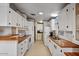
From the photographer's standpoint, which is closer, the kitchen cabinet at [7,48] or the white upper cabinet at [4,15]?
the kitchen cabinet at [7,48]

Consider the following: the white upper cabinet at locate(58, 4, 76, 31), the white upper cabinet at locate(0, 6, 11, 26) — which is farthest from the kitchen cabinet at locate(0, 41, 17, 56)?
the white upper cabinet at locate(58, 4, 76, 31)

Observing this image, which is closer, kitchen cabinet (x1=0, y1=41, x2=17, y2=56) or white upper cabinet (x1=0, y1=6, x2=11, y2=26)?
kitchen cabinet (x1=0, y1=41, x2=17, y2=56)

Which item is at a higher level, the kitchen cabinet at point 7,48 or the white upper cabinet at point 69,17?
the white upper cabinet at point 69,17

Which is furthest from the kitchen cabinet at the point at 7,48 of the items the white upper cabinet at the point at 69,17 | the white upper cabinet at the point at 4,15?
the white upper cabinet at the point at 69,17

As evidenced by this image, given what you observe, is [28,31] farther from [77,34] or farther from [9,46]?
[77,34]

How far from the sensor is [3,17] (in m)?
3.11

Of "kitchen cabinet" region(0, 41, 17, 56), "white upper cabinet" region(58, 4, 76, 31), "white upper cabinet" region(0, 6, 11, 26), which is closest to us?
"white upper cabinet" region(58, 4, 76, 31)

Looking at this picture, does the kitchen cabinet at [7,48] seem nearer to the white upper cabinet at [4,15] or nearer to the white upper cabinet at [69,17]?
the white upper cabinet at [4,15]

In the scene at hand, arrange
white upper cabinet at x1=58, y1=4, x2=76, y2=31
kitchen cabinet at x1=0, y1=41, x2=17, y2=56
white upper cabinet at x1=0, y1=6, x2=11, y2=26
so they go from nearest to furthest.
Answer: white upper cabinet at x1=58, y1=4, x2=76, y2=31, kitchen cabinet at x1=0, y1=41, x2=17, y2=56, white upper cabinet at x1=0, y1=6, x2=11, y2=26

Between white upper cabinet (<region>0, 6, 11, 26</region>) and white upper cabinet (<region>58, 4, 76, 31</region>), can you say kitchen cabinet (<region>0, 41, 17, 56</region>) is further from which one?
white upper cabinet (<region>58, 4, 76, 31</region>)

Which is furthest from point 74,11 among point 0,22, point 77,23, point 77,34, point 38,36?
point 38,36

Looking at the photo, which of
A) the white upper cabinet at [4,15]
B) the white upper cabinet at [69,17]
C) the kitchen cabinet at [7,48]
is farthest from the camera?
the white upper cabinet at [4,15]

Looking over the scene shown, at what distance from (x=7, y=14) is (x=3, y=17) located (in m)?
0.14

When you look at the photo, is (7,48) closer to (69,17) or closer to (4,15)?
(4,15)
